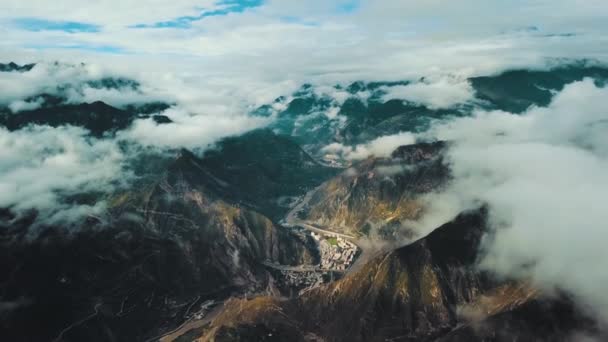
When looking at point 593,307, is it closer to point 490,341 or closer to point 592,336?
point 592,336

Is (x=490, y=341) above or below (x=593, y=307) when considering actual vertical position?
below

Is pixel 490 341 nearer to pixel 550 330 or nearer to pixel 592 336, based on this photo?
pixel 550 330

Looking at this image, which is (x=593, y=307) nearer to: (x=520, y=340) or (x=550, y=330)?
(x=550, y=330)

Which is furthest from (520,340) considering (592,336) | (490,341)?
(592,336)

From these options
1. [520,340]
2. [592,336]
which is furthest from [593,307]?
[520,340]
